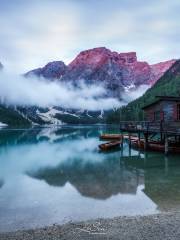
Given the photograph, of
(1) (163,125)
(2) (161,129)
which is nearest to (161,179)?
(2) (161,129)

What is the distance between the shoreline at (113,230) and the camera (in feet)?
42.5

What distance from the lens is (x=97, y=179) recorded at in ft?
93.6

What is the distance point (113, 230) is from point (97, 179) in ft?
48.4

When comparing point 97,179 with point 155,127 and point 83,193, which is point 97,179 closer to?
point 83,193

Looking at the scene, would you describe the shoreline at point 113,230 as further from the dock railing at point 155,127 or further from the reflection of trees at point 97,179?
the dock railing at point 155,127

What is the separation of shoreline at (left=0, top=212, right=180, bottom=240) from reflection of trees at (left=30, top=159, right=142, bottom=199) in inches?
259

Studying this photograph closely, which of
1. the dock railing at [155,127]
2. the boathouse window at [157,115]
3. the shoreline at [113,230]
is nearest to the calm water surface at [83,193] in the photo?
the shoreline at [113,230]

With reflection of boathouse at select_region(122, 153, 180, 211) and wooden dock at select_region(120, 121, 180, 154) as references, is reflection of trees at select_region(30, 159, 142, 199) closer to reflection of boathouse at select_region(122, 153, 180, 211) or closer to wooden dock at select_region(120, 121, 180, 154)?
reflection of boathouse at select_region(122, 153, 180, 211)

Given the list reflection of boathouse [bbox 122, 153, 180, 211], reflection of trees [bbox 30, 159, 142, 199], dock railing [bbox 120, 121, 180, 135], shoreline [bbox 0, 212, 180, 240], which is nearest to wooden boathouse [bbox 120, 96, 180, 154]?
dock railing [bbox 120, 121, 180, 135]

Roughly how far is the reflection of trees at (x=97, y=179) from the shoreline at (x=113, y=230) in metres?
6.58

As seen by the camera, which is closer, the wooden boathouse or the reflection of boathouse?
the reflection of boathouse

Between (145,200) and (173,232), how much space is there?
302 inches

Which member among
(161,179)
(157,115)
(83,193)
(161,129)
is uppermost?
(157,115)

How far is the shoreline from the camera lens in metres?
12.9
